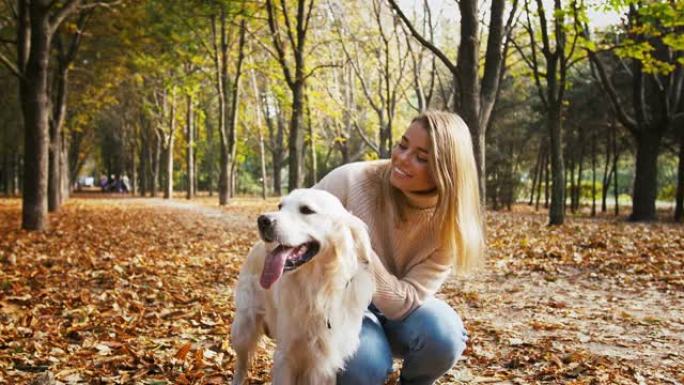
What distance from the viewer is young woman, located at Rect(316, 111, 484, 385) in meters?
2.81

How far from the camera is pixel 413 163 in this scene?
2.85m

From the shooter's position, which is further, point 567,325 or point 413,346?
point 567,325

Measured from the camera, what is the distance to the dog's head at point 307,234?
7.65ft

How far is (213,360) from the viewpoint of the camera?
3.94 metres

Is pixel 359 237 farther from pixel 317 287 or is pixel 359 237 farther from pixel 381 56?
pixel 381 56

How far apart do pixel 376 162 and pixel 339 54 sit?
22.3 m

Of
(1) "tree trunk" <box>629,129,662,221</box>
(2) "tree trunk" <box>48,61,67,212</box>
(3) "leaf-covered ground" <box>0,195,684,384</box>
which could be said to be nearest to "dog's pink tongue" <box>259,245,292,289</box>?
(3) "leaf-covered ground" <box>0,195,684,384</box>

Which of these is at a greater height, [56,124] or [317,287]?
[56,124]

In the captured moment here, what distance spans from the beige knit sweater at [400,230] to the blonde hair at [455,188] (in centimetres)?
10

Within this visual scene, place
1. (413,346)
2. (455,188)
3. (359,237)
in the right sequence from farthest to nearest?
(413,346)
(455,188)
(359,237)

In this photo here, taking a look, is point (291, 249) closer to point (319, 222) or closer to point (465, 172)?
point (319, 222)

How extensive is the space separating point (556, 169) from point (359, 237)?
12001 millimetres

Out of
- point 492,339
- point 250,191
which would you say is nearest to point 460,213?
point 492,339

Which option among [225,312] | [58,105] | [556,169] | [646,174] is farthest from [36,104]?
[646,174]
